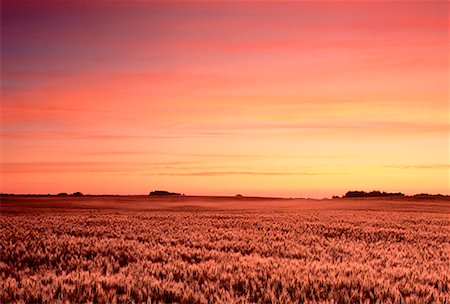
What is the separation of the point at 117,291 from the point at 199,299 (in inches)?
57.4

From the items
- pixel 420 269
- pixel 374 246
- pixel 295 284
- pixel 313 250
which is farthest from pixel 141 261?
pixel 374 246

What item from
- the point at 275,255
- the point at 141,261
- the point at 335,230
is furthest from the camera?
the point at 335,230

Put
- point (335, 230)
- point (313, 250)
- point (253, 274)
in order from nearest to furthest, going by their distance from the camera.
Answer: point (253, 274) < point (313, 250) < point (335, 230)

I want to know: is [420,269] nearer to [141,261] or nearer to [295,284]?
[295,284]

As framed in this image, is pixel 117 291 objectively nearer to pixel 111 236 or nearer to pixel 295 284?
pixel 295 284

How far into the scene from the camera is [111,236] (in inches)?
674

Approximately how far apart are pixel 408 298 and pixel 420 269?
3.59m

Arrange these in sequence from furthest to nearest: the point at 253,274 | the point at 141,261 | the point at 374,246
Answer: the point at 374,246 < the point at 141,261 < the point at 253,274

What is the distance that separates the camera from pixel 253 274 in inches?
349

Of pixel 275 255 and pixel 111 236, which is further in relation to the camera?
pixel 111 236

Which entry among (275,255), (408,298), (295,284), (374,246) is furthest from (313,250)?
(408,298)

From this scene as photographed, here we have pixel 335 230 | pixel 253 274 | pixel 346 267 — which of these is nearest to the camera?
pixel 253 274

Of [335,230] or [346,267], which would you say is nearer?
[346,267]

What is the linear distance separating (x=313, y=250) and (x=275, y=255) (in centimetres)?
164
